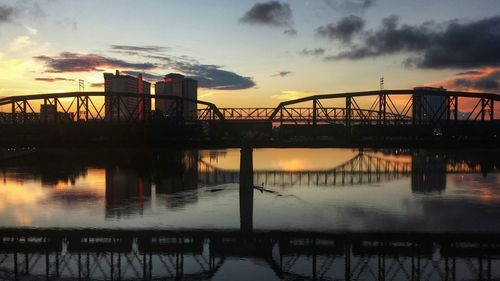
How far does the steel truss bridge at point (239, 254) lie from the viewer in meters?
41.3

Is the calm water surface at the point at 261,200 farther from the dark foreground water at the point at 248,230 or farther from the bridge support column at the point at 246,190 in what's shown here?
the bridge support column at the point at 246,190

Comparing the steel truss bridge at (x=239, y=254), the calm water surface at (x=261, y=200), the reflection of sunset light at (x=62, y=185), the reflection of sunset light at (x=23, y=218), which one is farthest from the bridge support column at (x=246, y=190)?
the reflection of sunset light at (x=62, y=185)

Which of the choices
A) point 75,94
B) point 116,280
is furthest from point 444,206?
point 75,94

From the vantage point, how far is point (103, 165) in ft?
511

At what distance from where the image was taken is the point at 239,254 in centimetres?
4716

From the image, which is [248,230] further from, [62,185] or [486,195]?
A: [62,185]

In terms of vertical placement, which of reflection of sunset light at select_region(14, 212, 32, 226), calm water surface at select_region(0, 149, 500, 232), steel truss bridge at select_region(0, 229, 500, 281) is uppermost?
calm water surface at select_region(0, 149, 500, 232)

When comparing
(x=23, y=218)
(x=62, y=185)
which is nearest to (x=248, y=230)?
(x=23, y=218)

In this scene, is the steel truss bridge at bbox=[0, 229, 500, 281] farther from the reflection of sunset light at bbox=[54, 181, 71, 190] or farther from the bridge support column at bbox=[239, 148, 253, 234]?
the reflection of sunset light at bbox=[54, 181, 71, 190]

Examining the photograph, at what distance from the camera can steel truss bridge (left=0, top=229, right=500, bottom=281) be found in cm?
4131

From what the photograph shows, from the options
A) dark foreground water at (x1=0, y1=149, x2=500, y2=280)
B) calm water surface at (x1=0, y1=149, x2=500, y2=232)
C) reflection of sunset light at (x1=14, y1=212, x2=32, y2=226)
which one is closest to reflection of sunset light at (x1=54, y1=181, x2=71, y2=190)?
calm water surface at (x1=0, y1=149, x2=500, y2=232)

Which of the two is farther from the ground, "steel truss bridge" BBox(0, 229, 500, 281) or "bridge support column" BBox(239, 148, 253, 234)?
"bridge support column" BBox(239, 148, 253, 234)

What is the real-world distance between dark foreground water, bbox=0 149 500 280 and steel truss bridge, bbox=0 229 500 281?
0.38 ft

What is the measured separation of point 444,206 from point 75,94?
8019cm
